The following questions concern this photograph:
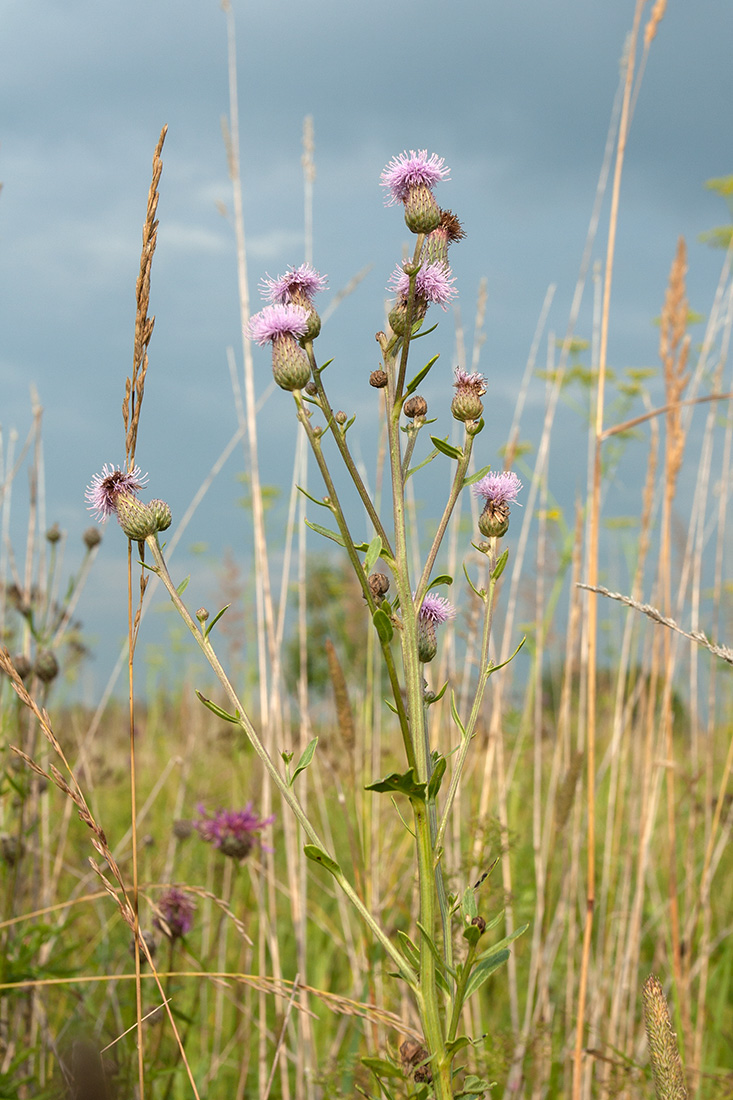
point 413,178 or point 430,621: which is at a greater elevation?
point 413,178

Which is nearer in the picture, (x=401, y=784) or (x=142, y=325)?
(x=401, y=784)

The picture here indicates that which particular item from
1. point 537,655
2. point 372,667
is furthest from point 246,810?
point 537,655

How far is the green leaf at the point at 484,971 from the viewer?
0.93 m

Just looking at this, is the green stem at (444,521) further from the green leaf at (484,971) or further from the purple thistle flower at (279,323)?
the green leaf at (484,971)

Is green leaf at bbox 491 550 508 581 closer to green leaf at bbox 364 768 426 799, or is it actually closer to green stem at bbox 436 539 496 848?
green stem at bbox 436 539 496 848

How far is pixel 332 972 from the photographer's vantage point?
9.01 ft

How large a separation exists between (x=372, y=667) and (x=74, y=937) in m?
1.28

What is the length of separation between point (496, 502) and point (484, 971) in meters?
0.53

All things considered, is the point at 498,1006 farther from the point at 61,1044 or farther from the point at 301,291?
the point at 301,291

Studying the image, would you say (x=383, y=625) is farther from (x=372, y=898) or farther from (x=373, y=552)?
(x=372, y=898)

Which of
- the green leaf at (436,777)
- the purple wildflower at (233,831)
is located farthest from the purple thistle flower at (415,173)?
the purple wildflower at (233,831)

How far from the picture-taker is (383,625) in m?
0.89

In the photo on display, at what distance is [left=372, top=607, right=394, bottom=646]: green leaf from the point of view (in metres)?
0.88

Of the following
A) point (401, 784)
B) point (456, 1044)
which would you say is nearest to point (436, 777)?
point (401, 784)
